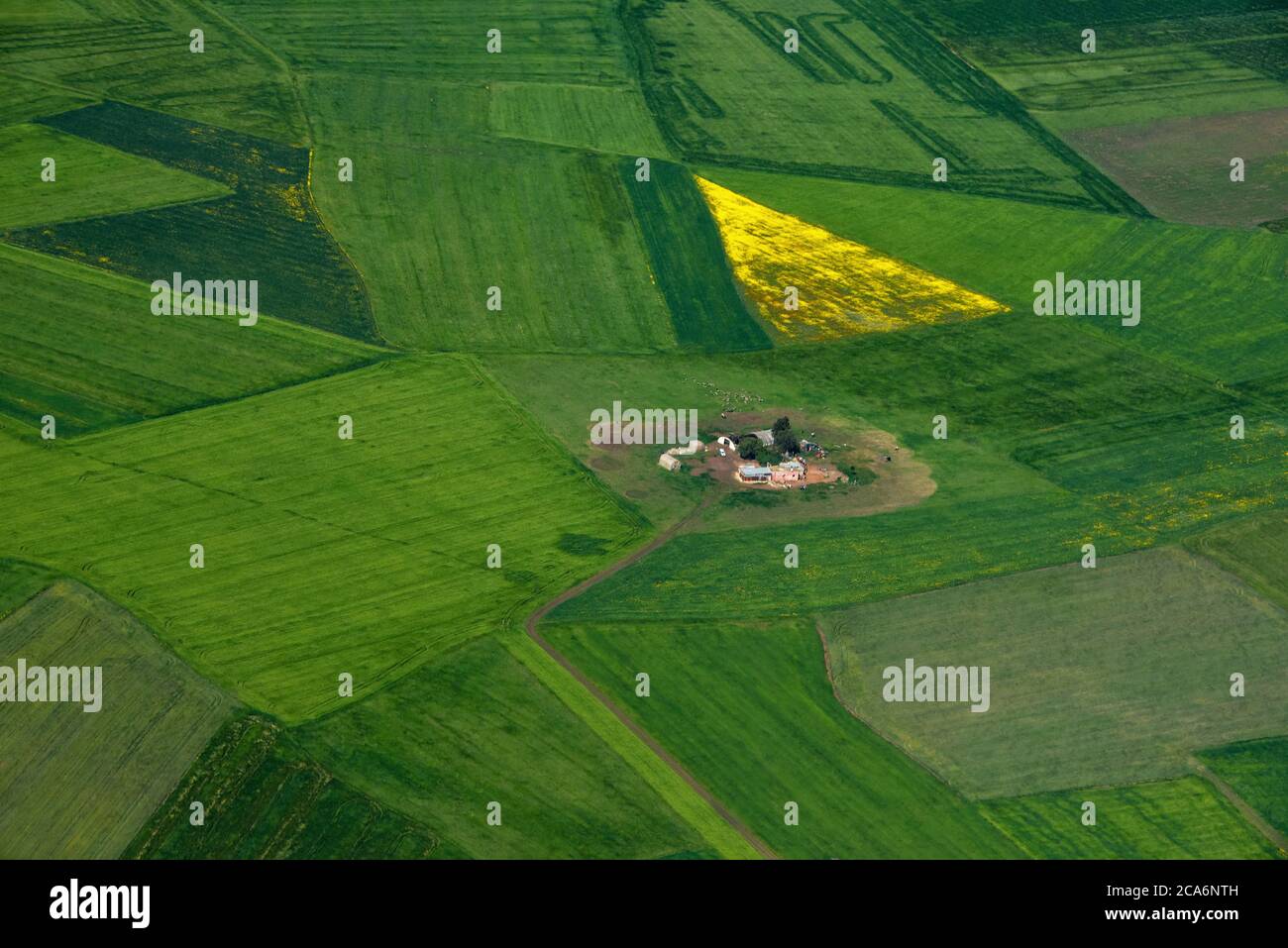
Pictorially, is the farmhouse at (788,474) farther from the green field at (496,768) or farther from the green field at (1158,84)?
the green field at (1158,84)

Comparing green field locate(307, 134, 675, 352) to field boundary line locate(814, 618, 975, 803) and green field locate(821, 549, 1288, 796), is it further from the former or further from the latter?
field boundary line locate(814, 618, 975, 803)

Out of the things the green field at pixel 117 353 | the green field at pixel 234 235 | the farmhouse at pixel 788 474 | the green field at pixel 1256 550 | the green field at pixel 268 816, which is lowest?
the green field at pixel 268 816

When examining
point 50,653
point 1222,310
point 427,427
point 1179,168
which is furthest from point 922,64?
point 50,653

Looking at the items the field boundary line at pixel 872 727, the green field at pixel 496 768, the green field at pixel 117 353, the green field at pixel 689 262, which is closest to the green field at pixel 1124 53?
the green field at pixel 689 262

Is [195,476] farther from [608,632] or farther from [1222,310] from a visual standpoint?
[1222,310]

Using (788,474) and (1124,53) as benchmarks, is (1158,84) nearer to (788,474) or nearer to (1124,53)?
(1124,53)

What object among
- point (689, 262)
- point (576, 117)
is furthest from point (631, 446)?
point (576, 117)
